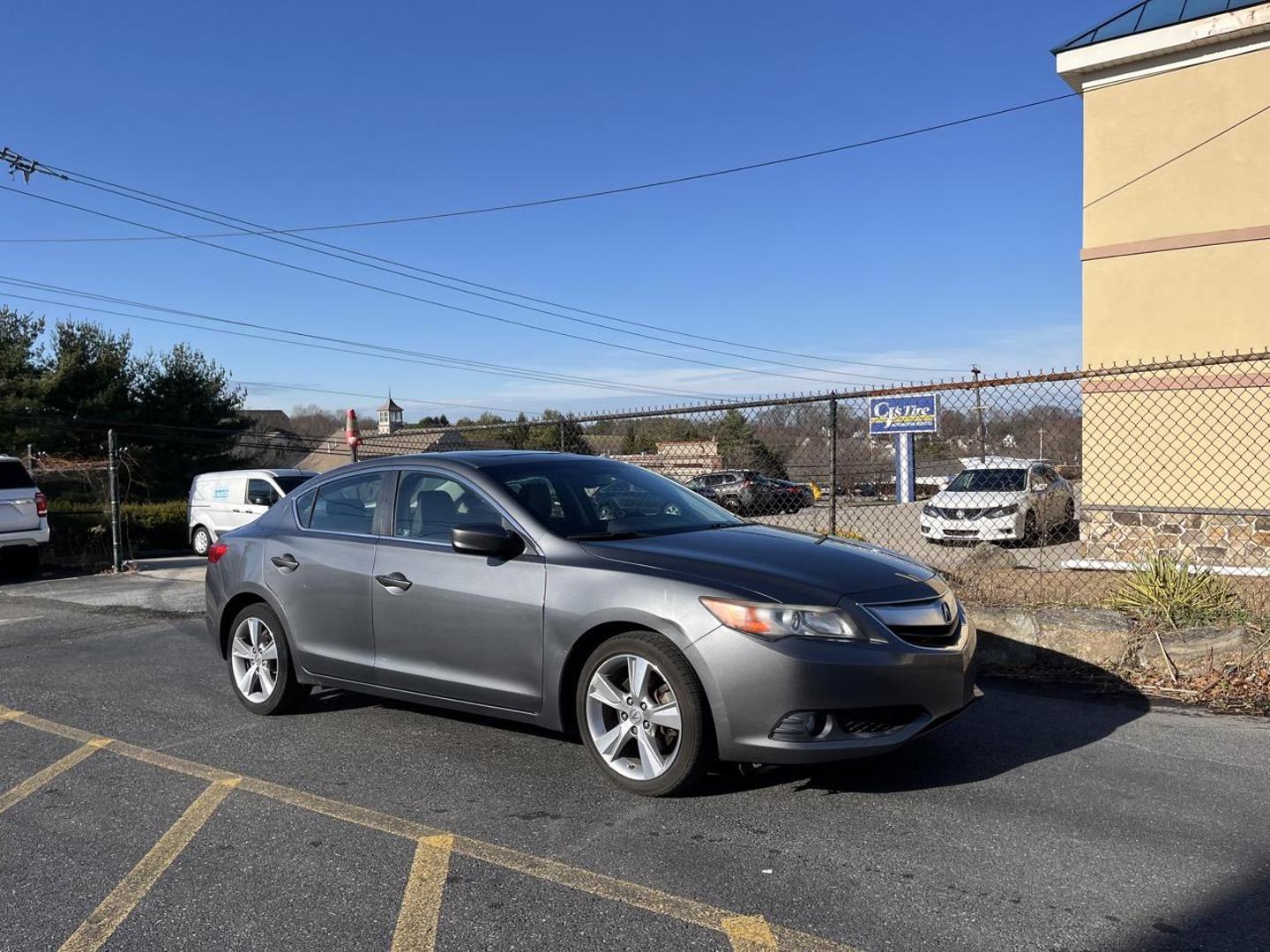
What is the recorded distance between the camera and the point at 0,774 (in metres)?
4.64

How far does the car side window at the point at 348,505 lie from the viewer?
531 centimetres

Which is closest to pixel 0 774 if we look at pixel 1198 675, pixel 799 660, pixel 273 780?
pixel 273 780

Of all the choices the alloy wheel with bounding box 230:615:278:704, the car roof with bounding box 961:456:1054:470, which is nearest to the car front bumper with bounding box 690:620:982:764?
the alloy wheel with bounding box 230:615:278:704

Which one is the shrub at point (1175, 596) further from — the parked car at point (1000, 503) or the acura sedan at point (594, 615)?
the parked car at point (1000, 503)

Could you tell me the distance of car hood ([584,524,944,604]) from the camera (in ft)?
13.0

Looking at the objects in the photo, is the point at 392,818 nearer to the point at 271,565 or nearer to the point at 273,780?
the point at 273,780

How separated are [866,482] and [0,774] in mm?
6815

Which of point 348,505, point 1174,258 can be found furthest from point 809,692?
point 1174,258

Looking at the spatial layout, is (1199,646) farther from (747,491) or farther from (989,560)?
(747,491)

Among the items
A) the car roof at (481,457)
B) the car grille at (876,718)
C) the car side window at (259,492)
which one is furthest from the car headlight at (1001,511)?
the car side window at (259,492)

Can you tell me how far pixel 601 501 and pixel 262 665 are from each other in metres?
2.31

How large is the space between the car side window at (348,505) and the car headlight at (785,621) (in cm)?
229

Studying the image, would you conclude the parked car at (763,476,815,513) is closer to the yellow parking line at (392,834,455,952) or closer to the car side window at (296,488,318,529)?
the car side window at (296,488,318,529)

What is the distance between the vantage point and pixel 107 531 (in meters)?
17.7
